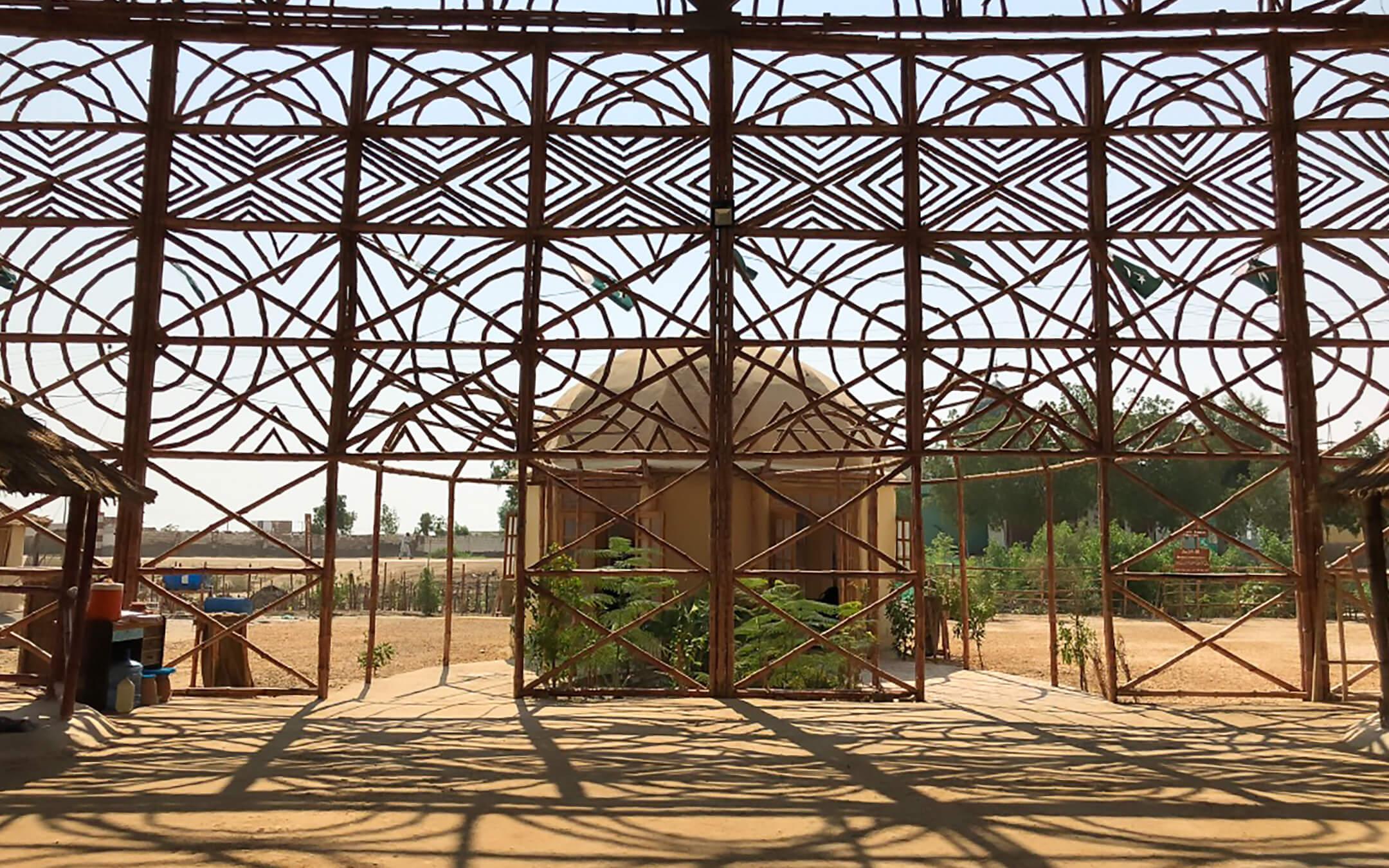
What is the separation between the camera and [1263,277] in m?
11.1

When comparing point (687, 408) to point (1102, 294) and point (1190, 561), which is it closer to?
point (1102, 294)

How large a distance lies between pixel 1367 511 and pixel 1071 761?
2952 mm

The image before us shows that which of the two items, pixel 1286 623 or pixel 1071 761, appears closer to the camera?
pixel 1071 761

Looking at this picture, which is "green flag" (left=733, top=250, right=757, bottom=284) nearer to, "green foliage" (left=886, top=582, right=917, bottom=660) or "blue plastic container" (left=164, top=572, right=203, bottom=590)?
"green foliage" (left=886, top=582, right=917, bottom=660)

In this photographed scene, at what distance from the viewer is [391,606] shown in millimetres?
29312

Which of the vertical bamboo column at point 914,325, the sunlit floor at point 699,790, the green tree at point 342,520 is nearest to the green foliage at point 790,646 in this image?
the vertical bamboo column at point 914,325

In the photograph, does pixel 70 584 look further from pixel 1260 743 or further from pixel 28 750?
pixel 1260 743

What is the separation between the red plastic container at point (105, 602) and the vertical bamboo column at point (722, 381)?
508 centimetres

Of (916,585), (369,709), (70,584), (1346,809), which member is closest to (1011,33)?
(916,585)

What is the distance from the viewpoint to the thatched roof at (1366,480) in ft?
24.6

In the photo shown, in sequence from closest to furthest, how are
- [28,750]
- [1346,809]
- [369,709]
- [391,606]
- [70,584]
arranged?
[1346,809]
[28,750]
[70,584]
[369,709]
[391,606]

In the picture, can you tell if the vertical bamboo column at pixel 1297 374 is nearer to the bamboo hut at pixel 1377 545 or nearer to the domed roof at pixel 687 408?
the bamboo hut at pixel 1377 545

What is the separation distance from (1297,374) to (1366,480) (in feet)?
11.1

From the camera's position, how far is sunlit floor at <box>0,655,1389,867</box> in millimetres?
4902
